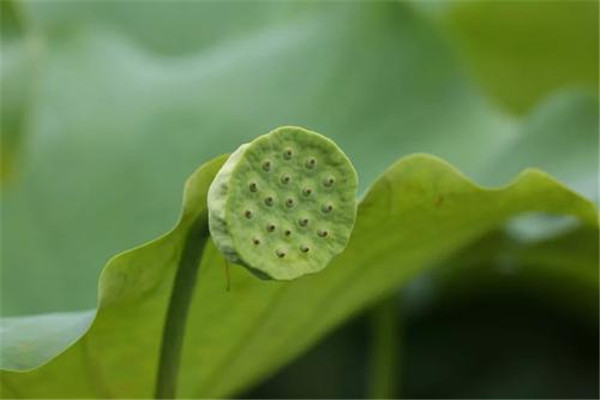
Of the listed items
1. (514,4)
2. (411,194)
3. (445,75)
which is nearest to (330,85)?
(445,75)

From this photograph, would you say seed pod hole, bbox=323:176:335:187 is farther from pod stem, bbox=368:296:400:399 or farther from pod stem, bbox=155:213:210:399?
pod stem, bbox=368:296:400:399

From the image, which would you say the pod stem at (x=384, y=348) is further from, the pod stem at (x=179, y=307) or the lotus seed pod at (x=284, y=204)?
the lotus seed pod at (x=284, y=204)

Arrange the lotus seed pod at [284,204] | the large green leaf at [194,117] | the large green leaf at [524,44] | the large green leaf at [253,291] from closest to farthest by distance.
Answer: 1. the lotus seed pod at [284,204]
2. the large green leaf at [253,291]
3. the large green leaf at [194,117]
4. the large green leaf at [524,44]

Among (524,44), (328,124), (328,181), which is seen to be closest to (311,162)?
(328,181)

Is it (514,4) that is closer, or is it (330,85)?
(330,85)

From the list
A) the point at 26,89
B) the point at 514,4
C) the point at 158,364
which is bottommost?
the point at 158,364

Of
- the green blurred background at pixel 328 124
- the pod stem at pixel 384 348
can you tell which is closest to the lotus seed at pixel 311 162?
the green blurred background at pixel 328 124

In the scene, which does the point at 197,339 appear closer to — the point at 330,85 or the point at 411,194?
the point at 411,194

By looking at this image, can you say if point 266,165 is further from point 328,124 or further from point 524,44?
point 524,44
